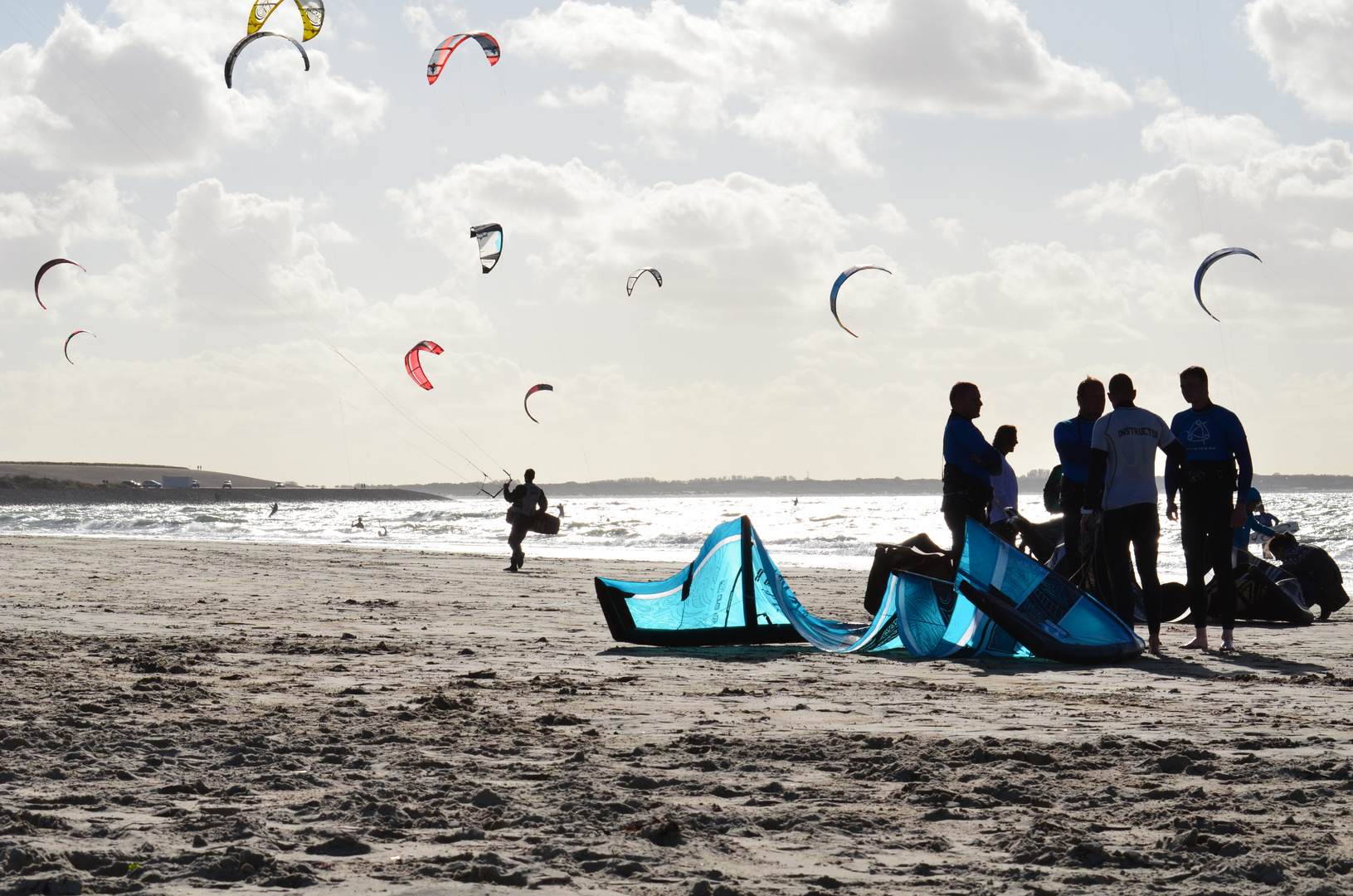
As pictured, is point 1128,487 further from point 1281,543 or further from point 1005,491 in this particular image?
point 1281,543

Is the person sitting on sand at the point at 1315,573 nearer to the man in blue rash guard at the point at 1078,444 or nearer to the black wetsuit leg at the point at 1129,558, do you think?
the man in blue rash guard at the point at 1078,444

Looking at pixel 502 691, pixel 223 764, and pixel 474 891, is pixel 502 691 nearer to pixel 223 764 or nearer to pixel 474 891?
pixel 223 764

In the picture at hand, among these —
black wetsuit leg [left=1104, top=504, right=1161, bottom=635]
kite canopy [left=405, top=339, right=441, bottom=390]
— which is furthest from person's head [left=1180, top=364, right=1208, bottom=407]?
kite canopy [left=405, top=339, right=441, bottom=390]

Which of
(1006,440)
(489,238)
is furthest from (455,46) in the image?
(1006,440)

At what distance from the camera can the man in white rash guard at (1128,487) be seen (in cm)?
618

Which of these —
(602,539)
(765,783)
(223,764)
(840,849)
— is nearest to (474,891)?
(840,849)

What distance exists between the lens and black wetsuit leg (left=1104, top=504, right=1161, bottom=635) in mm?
6156

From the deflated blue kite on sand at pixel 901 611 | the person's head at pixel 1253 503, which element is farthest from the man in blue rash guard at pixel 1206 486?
the person's head at pixel 1253 503

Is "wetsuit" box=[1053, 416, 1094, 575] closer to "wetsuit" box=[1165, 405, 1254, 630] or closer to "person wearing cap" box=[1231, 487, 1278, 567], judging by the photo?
"wetsuit" box=[1165, 405, 1254, 630]

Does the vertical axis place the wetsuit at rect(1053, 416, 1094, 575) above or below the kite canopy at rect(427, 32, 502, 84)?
below

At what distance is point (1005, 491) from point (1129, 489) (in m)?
1.56

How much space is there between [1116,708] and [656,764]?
1971 millimetres

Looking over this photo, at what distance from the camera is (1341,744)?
12.1ft

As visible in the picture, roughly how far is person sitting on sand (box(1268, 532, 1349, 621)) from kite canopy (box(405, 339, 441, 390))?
14784 mm
